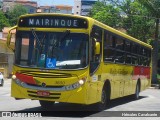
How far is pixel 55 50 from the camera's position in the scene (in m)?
14.2

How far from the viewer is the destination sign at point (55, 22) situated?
14430 millimetres

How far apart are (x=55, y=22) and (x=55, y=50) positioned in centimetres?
95

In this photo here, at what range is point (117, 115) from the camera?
15.1 meters

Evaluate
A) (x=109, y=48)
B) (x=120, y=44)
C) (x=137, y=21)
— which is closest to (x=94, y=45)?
(x=109, y=48)

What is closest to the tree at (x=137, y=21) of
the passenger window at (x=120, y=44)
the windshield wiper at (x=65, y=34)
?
the passenger window at (x=120, y=44)

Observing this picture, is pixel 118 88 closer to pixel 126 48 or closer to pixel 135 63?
pixel 126 48

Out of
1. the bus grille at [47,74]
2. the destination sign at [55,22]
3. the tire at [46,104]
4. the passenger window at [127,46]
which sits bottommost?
the tire at [46,104]

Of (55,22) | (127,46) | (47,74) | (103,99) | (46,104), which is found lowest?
(46,104)

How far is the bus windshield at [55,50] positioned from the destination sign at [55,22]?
0.85 feet

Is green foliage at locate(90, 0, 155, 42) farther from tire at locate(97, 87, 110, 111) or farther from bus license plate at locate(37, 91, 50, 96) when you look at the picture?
bus license plate at locate(37, 91, 50, 96)

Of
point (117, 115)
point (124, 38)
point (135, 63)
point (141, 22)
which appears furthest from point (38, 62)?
point (141, 22)

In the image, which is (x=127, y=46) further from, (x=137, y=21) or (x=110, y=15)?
(x=110, y=15)

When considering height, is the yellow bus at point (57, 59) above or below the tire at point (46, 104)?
above

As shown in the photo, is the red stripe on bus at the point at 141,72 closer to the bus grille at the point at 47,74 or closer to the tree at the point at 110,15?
the bus grille at the point at 47,74
